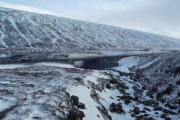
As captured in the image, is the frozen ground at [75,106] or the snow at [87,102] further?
the snow at [87,102]

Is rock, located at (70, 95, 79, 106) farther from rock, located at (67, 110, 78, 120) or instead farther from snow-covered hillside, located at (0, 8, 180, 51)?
snow-covered hillside, located at (0, 8, 180, 51)

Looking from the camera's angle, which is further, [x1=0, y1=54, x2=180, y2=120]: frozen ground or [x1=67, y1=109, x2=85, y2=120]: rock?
[x1=67, y1=109, x2=85, y2=120]: rock

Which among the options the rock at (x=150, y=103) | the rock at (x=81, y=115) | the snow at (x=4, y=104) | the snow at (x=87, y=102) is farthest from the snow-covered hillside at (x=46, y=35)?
the rock at (x=81, y=115)

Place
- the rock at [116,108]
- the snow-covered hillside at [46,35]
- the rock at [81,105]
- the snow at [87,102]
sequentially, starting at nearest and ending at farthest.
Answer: the snow at [87,102], the rock at [81,105], the rock at [116,108], the snow-covered hillside at [46,35]

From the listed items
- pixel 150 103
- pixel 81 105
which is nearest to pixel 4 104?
pixel 81 105

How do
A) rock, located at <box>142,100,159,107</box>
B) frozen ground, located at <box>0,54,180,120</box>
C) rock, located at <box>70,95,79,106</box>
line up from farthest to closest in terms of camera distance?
1. rock, located at <box>142,100,159,107</box>
2. rock, located at <box>70,95,79,106</box>
3. frozen ground, located at <box>0,54,180,120</box>

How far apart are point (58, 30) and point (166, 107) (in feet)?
402

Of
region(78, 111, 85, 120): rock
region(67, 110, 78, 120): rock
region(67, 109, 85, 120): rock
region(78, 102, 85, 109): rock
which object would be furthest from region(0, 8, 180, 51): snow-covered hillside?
region(67, 110, 78, 120): rock

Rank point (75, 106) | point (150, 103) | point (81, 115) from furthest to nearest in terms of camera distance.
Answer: point (150, 103), point (75, 106), point (81, 115)

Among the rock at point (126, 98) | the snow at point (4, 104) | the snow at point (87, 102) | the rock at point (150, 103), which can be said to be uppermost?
the snow at point (4, 104)

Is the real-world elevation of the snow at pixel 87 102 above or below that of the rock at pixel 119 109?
above

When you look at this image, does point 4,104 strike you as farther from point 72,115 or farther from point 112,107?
point 112,107

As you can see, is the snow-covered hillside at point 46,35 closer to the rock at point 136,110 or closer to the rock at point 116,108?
the rock at point 116,108

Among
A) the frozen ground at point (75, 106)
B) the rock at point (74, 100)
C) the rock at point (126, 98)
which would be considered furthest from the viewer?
the rock at point (126, 98)
